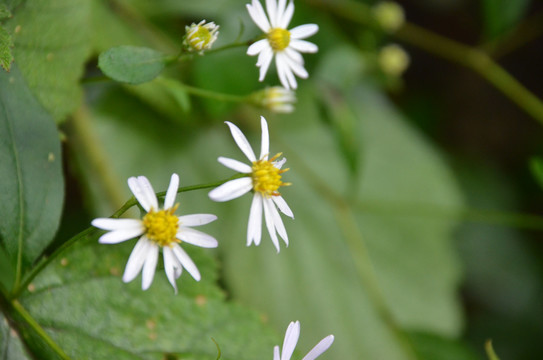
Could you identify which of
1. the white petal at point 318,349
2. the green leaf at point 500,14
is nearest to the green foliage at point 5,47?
the white petal at point 318,349

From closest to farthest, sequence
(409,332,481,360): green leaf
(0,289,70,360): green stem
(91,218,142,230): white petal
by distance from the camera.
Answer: (91,218,142,230): white petal → (0,289,70,360): green stem → (409,332,481,360): green leaf

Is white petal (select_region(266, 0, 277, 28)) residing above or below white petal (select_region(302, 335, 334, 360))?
above

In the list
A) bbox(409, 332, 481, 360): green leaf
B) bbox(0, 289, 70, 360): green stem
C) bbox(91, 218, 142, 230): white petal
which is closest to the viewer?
bbox(91, 218, 142, 230): white petal

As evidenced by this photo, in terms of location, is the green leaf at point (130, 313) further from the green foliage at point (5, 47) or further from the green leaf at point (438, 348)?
the green leaf at point (438, 348)

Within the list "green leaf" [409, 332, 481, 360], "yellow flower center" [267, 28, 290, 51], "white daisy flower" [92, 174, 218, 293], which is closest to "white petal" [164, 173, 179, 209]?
"white daisy flower" [92, 174, 218, 293]

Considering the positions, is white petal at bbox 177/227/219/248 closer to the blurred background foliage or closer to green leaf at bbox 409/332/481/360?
the blurred background foliage

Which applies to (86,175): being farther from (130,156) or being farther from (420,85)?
(420,85)
